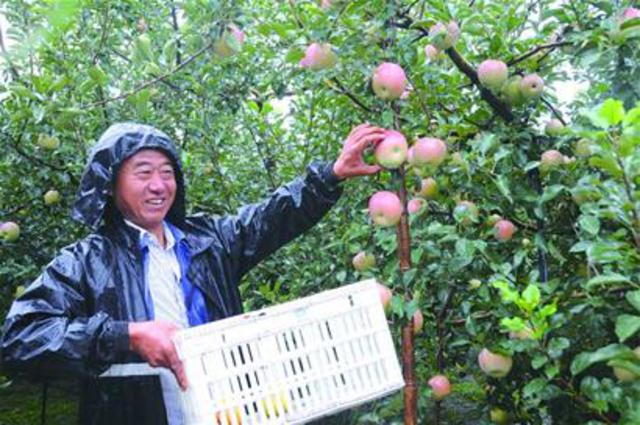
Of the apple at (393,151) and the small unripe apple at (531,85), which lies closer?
the apple at (393,151)

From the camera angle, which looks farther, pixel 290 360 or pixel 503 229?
Answer: pixel 503 229

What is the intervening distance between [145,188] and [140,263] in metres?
0.22

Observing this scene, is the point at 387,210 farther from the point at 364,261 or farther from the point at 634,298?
the point at 634,298

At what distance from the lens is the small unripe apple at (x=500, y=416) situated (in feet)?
6.73

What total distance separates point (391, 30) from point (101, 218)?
0.99 meters

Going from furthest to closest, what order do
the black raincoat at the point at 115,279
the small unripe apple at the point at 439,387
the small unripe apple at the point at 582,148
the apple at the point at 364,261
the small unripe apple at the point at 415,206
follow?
the apple at the point at 364,261
the small unripe apple at the point at 439,387
the small unripe apple at the point at 415,206
the small unripe apple at the point at 582,148
the black raincoat at the point at 115,279

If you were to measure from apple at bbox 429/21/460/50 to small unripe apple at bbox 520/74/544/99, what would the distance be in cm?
22

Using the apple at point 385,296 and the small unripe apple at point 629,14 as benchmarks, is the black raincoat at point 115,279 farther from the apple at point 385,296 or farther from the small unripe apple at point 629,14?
the small unripe apple at point 629,14

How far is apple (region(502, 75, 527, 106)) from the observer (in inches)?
73.4

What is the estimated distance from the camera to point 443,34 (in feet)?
5.79

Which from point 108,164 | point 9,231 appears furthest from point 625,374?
point 9,231

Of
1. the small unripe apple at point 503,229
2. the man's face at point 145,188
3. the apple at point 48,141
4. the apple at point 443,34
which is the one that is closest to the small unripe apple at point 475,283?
the small unripe apple at point 503,229

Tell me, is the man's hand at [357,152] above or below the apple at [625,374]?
above

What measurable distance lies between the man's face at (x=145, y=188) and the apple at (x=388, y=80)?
0.69m
